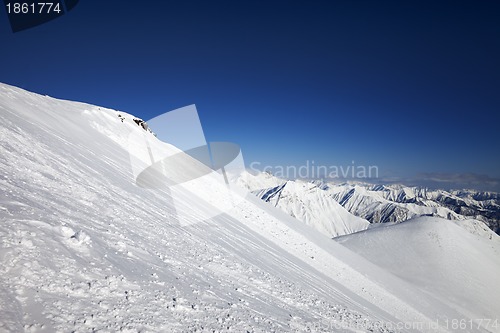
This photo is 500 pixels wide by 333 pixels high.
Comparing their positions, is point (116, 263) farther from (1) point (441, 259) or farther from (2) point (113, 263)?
(1) point (441, 259)

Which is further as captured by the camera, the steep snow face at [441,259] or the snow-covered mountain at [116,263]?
the steep snow face at [441,259]

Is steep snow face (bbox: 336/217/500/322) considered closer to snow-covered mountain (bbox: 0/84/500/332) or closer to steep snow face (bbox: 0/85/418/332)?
snow-covered mountain (bbox: 0/84/500/332)

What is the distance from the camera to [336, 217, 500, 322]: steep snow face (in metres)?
48.3

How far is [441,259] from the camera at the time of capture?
62.6 meters

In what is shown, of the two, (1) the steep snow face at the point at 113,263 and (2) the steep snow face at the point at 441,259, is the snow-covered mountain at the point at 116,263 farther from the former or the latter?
(2) the steep snow face at the point at 441,259

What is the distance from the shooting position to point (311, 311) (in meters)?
11.3

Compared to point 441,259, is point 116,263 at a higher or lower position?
higher

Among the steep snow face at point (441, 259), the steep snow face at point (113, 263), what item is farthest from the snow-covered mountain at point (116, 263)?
the steep snow face at point (441, 259)

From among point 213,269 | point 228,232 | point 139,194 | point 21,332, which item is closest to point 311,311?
point 213,269

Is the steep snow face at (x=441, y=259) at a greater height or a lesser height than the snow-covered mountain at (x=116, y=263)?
lesser

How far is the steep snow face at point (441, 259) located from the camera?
48344 mm

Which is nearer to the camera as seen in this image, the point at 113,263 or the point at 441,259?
the point at 113,263

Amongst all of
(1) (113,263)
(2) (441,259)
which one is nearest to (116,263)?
(1) (113,263)

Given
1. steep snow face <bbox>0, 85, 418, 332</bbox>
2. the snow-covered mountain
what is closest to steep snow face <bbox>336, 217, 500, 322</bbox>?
the snow-covered mountain
